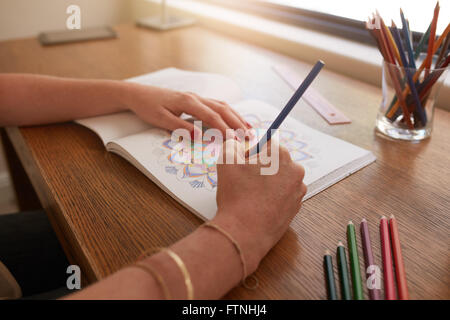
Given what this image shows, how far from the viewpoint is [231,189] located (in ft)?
1.45

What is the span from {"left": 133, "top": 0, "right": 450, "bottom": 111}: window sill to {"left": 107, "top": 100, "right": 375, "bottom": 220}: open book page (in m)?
0.36

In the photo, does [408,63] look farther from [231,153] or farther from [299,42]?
[299,42]

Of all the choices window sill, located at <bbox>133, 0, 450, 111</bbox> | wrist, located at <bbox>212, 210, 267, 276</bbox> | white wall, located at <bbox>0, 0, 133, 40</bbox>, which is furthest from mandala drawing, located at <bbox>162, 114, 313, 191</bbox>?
white wall, located at <bbox>0, 0, 133, 40</bbox>

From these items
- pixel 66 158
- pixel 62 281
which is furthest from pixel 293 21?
pixel 62 281

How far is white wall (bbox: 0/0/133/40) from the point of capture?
1.51m

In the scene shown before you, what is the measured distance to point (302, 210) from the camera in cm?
50

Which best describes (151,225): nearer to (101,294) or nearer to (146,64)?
(101,294)

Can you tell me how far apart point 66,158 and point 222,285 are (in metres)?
0.37

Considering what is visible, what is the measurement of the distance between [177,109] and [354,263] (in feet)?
1.29

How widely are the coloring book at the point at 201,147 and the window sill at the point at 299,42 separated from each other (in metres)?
0.34

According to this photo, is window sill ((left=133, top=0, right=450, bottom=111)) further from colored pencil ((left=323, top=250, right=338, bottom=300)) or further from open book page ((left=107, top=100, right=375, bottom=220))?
colored pencil ((left=323, top=250, right=338, bottom=300))

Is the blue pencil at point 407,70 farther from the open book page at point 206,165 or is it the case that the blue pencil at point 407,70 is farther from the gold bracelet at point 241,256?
the gold bracelet at point 241,256

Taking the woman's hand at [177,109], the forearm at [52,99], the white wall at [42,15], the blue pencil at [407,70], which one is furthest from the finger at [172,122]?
the white wall at [42,15]

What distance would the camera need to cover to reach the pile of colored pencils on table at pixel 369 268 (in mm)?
370
